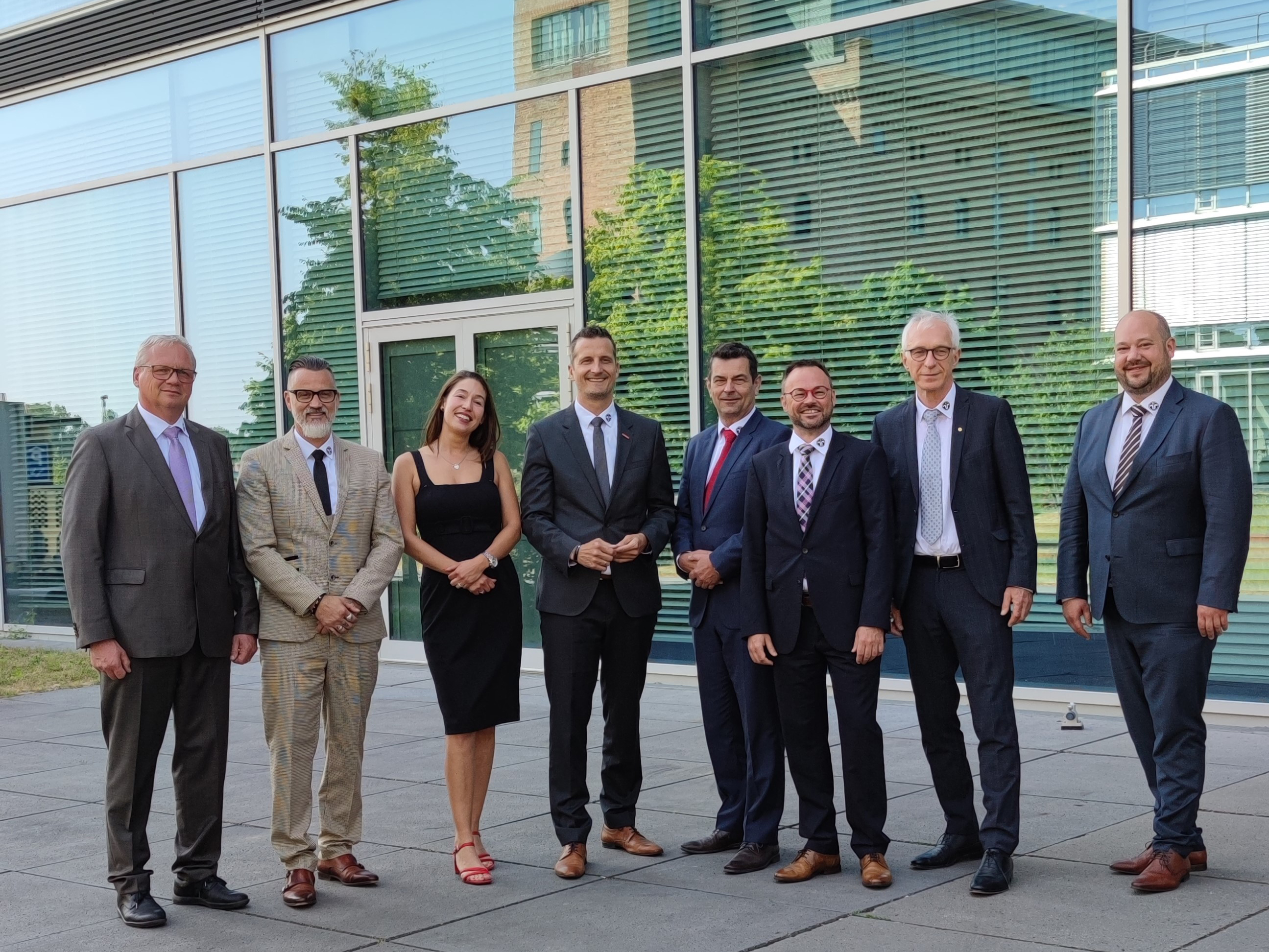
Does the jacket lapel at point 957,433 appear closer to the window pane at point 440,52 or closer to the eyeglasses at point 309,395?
the eyeglasses at point 309,395

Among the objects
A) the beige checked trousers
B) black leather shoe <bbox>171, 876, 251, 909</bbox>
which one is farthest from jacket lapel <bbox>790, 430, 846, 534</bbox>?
black leather shoe <bbox>171, 876, 251, 909</bbox>

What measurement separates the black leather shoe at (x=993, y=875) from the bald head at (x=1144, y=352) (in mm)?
1751

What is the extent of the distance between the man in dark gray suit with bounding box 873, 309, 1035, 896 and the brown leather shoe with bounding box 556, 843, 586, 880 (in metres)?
1.25

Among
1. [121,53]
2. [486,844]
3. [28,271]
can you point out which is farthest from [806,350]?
[28,271]

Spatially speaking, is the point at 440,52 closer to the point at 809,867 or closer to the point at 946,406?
the point at 946,406

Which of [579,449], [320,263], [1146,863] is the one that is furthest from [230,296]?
[1146,863]

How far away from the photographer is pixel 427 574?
5.93m

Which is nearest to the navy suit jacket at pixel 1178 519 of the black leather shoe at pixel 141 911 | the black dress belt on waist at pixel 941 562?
the black dress belt on waist at pixel 941 562

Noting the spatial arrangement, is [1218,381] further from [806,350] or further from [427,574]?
[427,574]

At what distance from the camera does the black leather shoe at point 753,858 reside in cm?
566

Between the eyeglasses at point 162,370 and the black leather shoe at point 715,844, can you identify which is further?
the black leather shoe at point 715,844

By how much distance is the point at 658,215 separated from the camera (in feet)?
34.8

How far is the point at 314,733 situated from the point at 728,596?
1681 millimetres

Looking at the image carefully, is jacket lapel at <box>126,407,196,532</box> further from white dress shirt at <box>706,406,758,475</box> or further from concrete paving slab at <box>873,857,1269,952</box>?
concrete paving slab at <box>873,857,1269,952</box>
